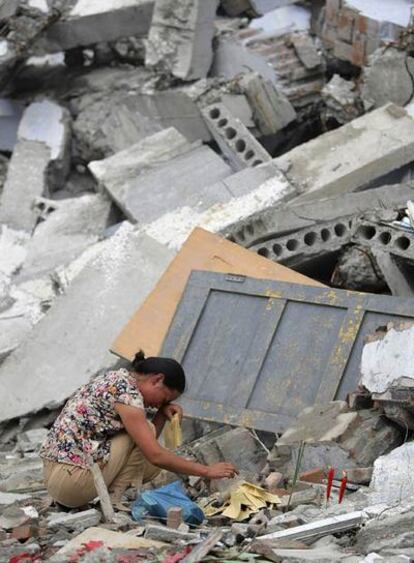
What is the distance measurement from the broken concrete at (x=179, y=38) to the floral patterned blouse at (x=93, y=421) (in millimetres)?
7204

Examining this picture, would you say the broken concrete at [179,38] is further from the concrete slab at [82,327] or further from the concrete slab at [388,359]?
the concrete slab at [388,359]

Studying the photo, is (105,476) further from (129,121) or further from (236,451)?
(129,121)

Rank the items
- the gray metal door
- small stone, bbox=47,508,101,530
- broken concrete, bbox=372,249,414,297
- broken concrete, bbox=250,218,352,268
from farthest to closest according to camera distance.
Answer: broken concrete, bbox=250,218,352,268 < broken concrete, bbox=372,249,414,297 < the gray metal door < small stone, bbox=47,508,101,530

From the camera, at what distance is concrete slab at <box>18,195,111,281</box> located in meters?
11.5

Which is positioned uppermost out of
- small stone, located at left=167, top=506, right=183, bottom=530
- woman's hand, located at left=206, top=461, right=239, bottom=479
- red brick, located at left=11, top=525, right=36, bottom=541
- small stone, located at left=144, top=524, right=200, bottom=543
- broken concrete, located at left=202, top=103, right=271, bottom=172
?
small stone, located at left=144, top=524, right=200, bottom=543

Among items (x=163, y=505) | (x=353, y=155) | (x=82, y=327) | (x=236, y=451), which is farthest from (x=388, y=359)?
(x=353, y=155)

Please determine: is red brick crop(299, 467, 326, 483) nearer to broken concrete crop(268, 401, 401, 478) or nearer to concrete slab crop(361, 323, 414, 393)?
broken concrete crop(268, 401, 401, 478)

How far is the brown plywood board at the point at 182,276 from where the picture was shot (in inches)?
364

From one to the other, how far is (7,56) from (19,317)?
11.6 ft

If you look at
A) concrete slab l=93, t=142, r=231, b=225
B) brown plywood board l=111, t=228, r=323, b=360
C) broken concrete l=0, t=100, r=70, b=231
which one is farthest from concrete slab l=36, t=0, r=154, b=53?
brown plywood board l=111, t=228, r=323, b=360

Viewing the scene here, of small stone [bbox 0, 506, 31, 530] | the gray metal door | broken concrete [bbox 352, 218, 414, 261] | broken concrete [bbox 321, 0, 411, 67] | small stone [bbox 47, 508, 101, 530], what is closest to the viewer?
small stone [bbox 47, 508, 101, 530]

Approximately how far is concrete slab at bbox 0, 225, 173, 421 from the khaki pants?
2.89 m

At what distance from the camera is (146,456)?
665cm

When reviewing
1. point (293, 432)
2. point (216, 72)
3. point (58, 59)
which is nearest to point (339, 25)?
point (216, 72)
